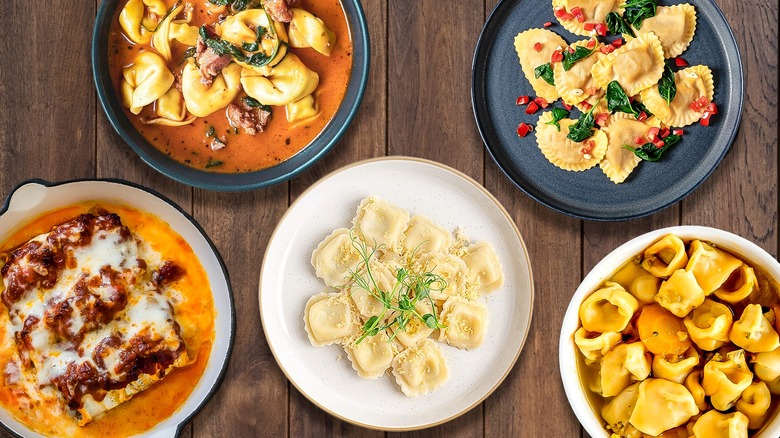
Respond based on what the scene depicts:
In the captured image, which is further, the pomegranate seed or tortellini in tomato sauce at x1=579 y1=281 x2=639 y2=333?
the pomegranate seed

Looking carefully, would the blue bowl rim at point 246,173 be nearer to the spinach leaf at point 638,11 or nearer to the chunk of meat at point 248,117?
the chunk of meat at point 248,117

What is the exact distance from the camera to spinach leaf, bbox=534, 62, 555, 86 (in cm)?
259

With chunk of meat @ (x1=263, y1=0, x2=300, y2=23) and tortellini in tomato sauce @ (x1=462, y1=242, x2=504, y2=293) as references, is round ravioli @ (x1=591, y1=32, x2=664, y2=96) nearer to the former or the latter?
tortellini in tomato sauce @ (x1=462, y1=242, x2=504, y2=293)

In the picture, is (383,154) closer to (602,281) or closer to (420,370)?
(420,370)

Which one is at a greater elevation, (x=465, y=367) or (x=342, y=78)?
(x=342, y=78)

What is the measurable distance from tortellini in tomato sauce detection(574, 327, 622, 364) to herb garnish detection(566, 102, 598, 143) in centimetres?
69

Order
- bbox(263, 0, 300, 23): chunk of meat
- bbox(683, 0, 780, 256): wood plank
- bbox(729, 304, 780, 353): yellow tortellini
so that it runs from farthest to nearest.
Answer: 1. bbox(683, 0, 780, 256): wood plank
2. bbox(263, 0, 300, 23): chunk of meat
3. bbox(729, 304, 780, 353): yellow tortellini

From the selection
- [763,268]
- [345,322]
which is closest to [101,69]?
[345,322]

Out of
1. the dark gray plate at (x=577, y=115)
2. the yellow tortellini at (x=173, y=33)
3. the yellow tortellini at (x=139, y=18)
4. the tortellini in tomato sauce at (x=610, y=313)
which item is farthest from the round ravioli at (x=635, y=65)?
the yellow tortellini at (x=139, y=18)

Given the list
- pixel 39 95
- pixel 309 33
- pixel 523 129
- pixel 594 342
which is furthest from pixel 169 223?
pixel 594 342

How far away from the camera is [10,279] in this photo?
2.46 metres

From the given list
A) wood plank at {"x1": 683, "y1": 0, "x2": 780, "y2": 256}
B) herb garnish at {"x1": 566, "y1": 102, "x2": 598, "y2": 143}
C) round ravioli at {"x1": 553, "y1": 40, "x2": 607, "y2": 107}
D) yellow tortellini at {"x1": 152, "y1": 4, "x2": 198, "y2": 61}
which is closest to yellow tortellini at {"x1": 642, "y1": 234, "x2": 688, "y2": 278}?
wood plank at {"x1": 683, "y1": 0, "x2": 780, "y2": 256}

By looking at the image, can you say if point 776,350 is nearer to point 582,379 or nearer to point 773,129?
point 582,379

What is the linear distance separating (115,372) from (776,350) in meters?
2.26
